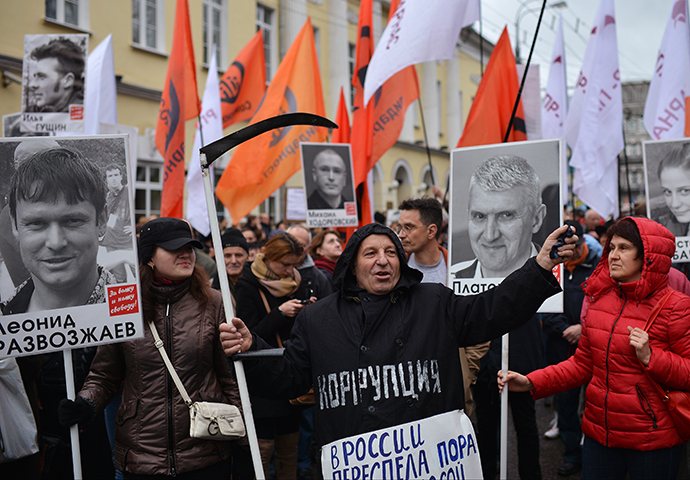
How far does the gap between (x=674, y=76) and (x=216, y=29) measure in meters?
13.1

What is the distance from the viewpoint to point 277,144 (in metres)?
7.31

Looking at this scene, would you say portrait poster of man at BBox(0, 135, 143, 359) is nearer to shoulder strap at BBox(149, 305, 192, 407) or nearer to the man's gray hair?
shoulder strap at BBox(149, 305, 192, 407)

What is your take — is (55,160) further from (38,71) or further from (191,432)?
(38,71)

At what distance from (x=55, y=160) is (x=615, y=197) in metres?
6.62

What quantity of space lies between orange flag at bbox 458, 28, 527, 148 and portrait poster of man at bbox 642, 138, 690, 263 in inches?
57.7

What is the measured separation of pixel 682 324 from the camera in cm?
261

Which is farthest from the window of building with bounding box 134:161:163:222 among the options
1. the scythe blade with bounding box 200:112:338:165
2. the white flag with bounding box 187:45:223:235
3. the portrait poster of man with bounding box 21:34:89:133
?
the scythe blade with bounding box 200:112:338:165

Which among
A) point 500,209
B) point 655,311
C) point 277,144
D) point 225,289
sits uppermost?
point 277,144

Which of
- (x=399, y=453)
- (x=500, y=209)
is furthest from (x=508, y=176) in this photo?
(x=399, y=453)

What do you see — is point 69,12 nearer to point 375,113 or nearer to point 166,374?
point 375,113

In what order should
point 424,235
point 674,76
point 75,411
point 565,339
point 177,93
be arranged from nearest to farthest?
point 75,411 → point 424,235 → point 565,339 → point 177,93 → point 674,76

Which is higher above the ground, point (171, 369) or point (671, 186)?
point (671, 186)

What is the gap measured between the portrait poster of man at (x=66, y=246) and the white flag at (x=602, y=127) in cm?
606

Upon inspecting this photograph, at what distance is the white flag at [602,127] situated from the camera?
24.1 ft
